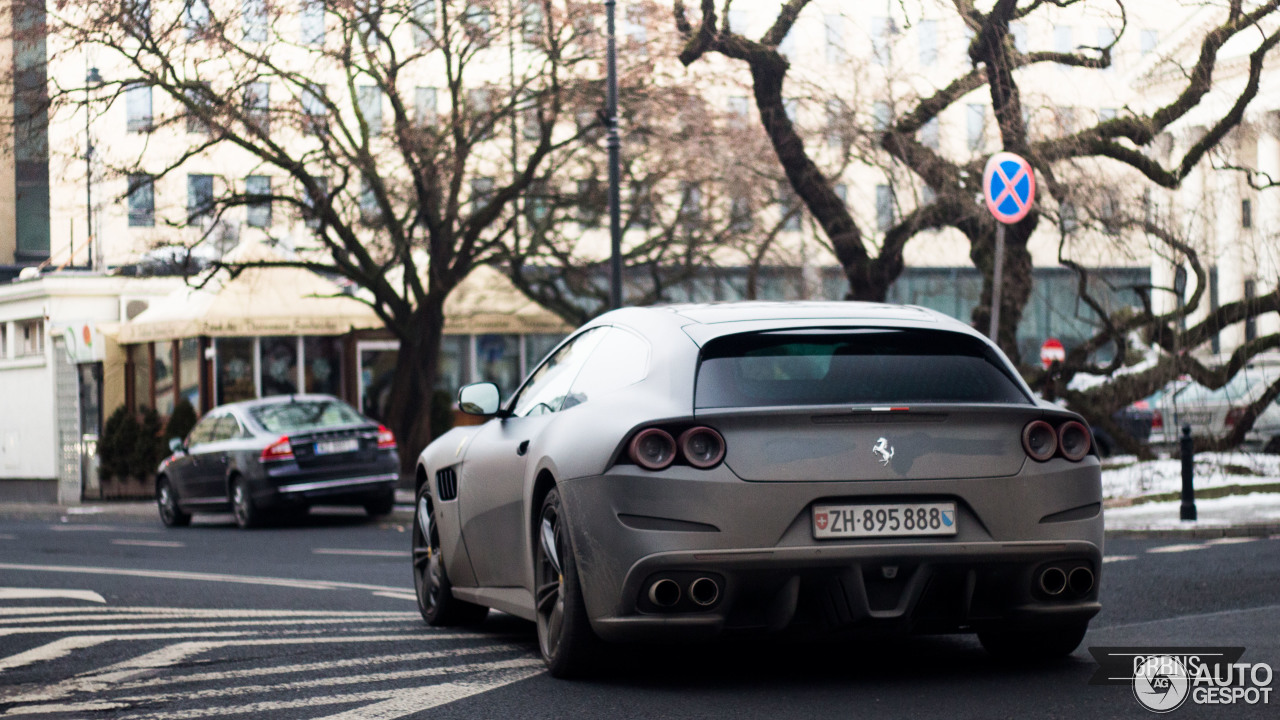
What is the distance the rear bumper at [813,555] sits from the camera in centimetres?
592

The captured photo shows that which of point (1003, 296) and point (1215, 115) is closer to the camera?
point (1215, 115)

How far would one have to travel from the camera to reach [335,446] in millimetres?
20922

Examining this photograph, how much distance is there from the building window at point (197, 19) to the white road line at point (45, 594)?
12.4 meters

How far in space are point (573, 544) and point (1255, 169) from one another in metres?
14.2

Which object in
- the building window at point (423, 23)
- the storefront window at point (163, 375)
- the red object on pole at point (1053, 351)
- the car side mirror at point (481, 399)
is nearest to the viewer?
the car side mirror at point (481, 399)

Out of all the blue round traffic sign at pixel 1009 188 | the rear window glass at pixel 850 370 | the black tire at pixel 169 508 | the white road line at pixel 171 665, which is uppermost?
the blue round traffic sign at pixel 1009 188

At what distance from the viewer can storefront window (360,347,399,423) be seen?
37094 mm

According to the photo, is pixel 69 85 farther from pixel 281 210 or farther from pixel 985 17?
pixel 985 17

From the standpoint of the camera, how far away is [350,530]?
1964 cm

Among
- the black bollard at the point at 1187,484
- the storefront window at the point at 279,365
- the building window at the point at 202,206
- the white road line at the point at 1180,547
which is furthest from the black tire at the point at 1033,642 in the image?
the storefront window at the point at 279,365

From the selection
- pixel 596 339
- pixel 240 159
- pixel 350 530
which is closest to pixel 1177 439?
pixel 350 530

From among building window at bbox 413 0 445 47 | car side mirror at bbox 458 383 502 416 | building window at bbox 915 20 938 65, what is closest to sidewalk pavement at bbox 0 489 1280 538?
building window at bbox 915 20 938 65

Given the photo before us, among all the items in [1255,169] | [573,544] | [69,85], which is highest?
[69,85]

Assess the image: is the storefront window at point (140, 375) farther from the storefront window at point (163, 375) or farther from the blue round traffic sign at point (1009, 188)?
the blue round traffic sign at point (1009, 188)
